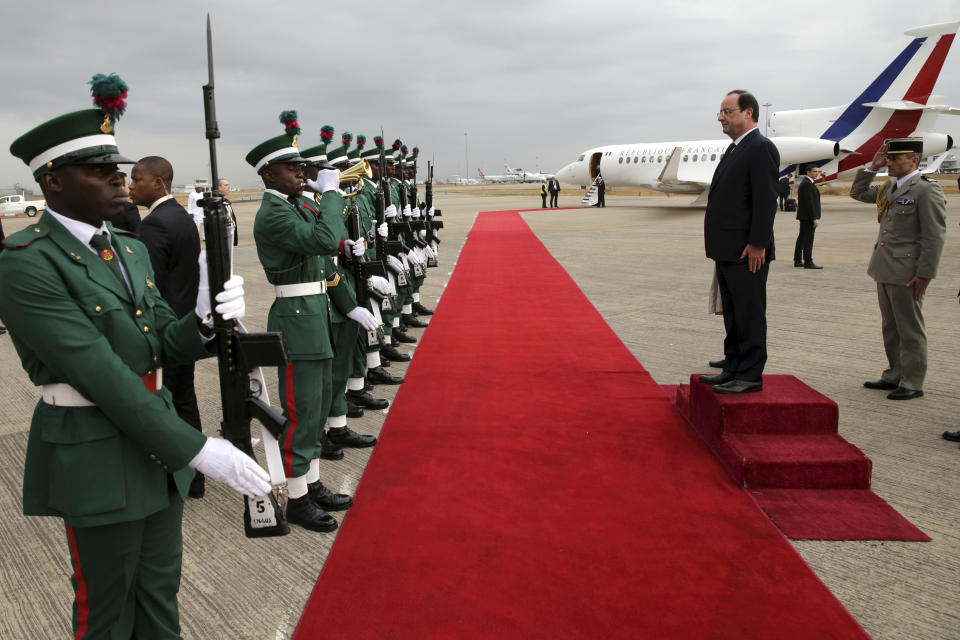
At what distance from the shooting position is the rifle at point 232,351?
1849 millimetres

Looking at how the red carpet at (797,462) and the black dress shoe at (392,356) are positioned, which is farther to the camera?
the black dress shoe at (392,356)

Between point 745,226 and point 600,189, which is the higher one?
point 600,189

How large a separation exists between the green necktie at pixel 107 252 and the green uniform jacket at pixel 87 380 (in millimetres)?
24

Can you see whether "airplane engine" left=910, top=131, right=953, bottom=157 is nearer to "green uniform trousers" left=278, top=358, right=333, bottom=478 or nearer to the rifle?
"green uniform trousers" left=278, top=358, right=333, bottom=478

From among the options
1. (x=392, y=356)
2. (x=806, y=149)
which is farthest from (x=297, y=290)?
(x=806, y=149)

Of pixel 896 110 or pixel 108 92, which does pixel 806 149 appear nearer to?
pixel 896 110

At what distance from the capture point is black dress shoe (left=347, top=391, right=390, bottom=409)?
4.74 m

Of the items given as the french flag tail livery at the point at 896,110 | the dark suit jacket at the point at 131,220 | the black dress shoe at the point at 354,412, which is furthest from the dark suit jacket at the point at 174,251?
the french flag tail livery at the point at 896,110

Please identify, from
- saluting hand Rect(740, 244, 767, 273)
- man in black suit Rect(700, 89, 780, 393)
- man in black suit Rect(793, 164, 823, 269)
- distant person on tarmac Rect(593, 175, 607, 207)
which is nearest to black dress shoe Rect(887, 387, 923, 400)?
man in black suit Rect(700, 89, 780, 393)

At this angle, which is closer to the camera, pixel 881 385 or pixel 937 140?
pixel 881 385

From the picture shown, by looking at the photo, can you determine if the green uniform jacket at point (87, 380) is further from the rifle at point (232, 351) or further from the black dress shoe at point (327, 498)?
the black dress shoe at point (327, 498)

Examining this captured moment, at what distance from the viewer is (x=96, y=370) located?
153 centimetres

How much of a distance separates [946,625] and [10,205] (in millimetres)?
46975

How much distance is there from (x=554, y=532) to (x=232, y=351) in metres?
1.78
